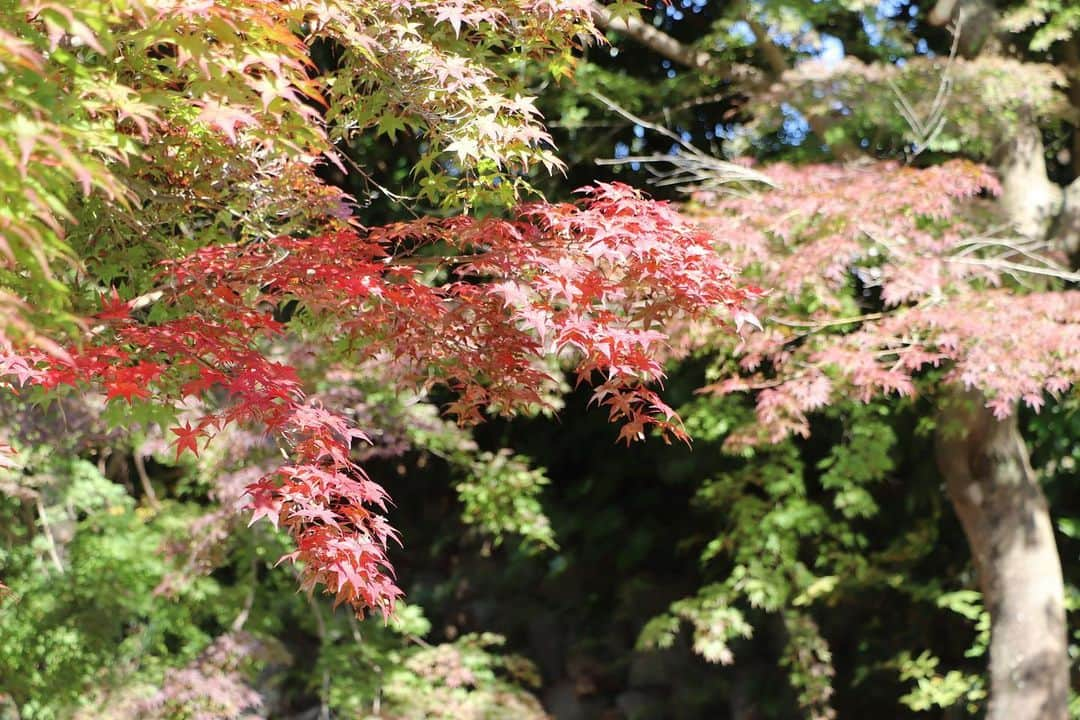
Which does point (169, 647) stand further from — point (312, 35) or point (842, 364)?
point (312, 35)

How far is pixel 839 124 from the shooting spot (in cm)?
641

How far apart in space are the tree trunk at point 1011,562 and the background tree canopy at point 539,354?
18mm

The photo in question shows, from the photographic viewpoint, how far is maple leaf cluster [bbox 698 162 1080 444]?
504 centimetres

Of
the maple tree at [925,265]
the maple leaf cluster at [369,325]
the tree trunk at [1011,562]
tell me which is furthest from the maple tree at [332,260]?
the tree trunk at [1011,562]

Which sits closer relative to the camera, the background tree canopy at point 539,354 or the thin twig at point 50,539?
the background tree canopy at point 539,354

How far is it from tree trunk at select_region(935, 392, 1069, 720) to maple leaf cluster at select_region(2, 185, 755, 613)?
341 centimetres

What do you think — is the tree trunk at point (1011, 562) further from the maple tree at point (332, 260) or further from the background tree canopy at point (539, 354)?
the maple tree at point (332, 260)

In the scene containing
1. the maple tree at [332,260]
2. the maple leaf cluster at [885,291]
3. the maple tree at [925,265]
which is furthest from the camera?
the maple tree at [925,265]

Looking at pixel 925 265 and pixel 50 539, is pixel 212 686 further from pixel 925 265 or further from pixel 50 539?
pixel 925 265

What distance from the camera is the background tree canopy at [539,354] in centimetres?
284

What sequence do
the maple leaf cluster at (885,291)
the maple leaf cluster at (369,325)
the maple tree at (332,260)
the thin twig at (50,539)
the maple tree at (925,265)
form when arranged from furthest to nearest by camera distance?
the thin twig at (50,539)
the maple tree at (925,265)
the maple leaf cluster at (885,291)
the maple leaf cluster at (369,325)
the maple tree at (332,260)

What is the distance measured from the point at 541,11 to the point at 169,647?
6575 mm

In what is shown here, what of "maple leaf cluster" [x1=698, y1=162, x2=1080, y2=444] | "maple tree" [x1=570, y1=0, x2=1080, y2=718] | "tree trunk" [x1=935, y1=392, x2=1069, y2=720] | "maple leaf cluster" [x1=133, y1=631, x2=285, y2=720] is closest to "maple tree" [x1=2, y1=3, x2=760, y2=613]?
"maple leaf cluster" [x1=698, y1=162, x2=1080, y2=444]

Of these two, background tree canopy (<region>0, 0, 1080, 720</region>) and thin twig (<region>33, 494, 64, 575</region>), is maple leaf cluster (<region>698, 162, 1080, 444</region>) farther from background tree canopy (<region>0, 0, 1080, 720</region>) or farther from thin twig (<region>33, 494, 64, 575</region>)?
thin twig (<region>33, 494, 64, 575</region>)
